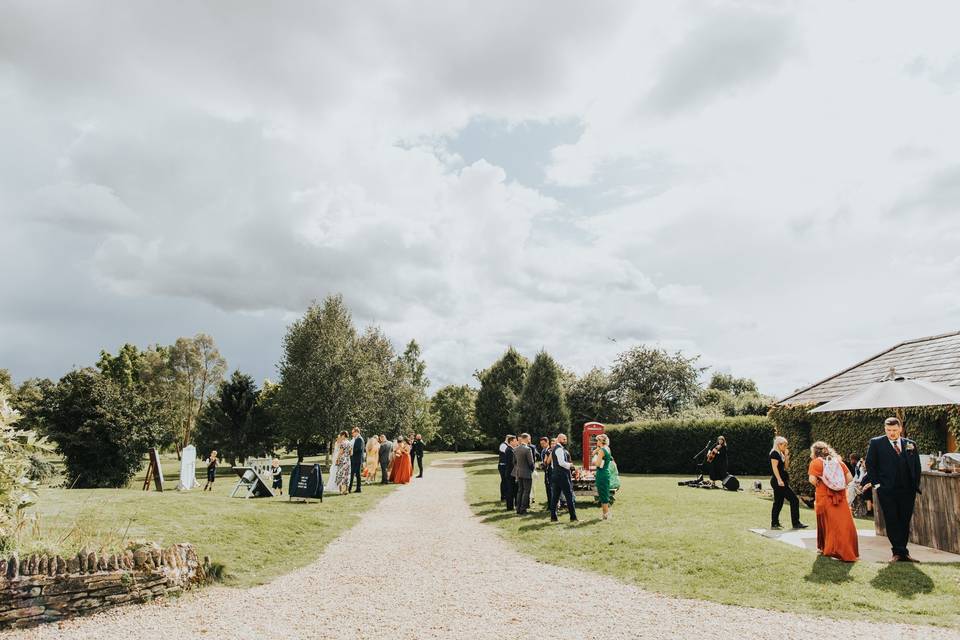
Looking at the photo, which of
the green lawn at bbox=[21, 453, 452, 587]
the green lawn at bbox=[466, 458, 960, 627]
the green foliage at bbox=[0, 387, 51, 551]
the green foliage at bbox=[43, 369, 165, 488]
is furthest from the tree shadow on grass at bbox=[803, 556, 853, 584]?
the green foliage at bbox=[43, 369, 165, 488]

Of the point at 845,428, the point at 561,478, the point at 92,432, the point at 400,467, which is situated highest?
the point at 92,432

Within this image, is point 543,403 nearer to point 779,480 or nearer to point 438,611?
point 779,480

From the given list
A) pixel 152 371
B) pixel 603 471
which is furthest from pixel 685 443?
pixel 152 371

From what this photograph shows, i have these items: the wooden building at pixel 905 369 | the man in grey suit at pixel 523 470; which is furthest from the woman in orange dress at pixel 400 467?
the wooden building at pixel 905 369

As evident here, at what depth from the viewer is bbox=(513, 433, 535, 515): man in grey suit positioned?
14.9 meters

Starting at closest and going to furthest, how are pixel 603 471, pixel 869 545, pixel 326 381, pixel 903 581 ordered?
pixel 903 581 → pixel 869 545 → pixel 603 471 → pixel 326 381

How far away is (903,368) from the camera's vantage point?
58.2ft

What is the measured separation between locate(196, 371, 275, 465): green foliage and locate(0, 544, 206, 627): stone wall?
113 ft

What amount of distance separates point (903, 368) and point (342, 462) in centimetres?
1784

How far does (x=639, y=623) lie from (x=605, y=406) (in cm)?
4152

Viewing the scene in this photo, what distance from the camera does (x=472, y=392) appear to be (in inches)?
3061

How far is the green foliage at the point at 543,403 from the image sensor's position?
125 feet

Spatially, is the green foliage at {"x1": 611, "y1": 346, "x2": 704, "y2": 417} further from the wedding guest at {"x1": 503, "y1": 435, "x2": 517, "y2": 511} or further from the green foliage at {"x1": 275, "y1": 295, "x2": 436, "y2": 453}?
the wedding guest at {"x1": 503, "y1": 435, "x2": 517, "y2": 511}

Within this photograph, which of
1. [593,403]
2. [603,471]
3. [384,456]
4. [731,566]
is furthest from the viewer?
[593,403]
